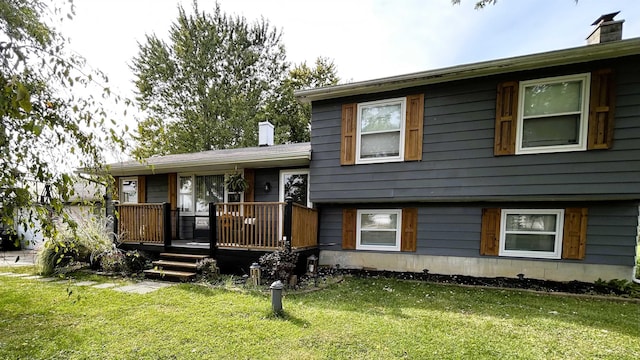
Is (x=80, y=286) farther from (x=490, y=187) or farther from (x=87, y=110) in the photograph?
(x=490, y=187)

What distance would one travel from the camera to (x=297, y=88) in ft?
61.1

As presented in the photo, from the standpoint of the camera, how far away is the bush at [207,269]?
5828mm

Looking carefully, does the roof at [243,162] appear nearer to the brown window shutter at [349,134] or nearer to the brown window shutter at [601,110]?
the brown window shutter at [349,134]

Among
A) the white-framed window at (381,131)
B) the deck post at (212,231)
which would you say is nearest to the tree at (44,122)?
the deck post at (212,231)

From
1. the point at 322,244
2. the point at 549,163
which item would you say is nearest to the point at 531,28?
the point at 549,163

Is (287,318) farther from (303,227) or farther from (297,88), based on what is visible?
(297,88)

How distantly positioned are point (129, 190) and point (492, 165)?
35.8 ft

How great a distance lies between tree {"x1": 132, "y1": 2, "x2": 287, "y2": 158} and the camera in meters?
16.6

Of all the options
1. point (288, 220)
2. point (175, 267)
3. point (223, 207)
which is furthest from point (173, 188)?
point (288, 220)

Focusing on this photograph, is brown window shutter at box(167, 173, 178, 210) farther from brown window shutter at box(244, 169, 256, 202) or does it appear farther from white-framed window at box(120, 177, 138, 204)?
brown window shutter at box(244, 169, 256, 202)

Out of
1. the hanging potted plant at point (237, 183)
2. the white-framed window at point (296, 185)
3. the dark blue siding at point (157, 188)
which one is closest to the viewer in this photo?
the white-framed window at point (296, 185)

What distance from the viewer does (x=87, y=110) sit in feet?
6.84

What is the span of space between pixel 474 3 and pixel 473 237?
16.0 ft

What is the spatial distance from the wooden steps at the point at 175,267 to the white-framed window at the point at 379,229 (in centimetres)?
379
